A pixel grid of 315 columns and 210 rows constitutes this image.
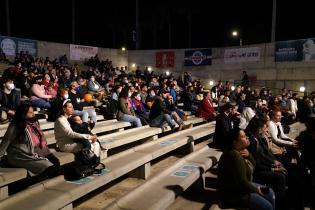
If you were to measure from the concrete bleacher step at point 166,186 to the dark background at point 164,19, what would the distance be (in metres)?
27.9

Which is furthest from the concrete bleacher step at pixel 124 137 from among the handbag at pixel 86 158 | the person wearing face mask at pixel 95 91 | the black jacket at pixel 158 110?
the person wearing face mask at pixel 95 91

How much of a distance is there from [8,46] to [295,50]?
16.0 meters

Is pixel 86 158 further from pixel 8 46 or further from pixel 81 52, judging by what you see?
pixel 81 52

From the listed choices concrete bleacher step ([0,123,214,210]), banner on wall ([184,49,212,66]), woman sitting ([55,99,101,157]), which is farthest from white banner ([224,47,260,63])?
woman sitting ([55,99,101,157])

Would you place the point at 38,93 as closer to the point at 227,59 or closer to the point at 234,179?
the point at 234,179

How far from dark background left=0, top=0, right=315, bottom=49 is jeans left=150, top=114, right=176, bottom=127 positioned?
24834mm

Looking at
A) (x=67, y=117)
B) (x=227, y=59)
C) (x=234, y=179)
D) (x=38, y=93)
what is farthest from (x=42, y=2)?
(x=234, y=179)

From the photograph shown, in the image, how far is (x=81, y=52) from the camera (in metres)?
21.8

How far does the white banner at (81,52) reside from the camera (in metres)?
21.4

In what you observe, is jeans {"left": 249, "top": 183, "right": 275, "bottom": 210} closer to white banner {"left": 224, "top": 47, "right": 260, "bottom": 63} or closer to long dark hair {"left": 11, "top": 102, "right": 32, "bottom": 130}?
long dark hair {"left": 11, "top": 102, "right": 32, "bottom": 130}

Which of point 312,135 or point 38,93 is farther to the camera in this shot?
point 38,93

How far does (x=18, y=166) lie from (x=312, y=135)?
431cm

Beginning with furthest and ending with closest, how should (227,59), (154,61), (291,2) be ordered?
(291,2) < (154,61) < (227,59)

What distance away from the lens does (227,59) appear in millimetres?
22016
